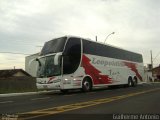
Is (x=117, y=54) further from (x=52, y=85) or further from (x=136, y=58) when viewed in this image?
(x=52, y=85)

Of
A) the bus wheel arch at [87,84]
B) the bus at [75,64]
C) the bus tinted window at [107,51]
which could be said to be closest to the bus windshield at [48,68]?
the bus at [75,64]

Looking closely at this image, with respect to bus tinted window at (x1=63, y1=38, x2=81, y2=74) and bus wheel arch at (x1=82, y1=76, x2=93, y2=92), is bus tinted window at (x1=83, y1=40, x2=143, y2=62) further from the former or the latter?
bus wheel arch at (x1=82, y1=76, x2=93, y2=92)

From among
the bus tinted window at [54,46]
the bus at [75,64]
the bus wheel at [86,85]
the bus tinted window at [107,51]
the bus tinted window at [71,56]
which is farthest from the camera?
the bus tinted window at [107,51]

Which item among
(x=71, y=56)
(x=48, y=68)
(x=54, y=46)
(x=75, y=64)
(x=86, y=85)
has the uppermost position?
(x=54, y=46)

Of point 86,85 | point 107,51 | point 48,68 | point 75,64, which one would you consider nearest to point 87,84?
point 86,85

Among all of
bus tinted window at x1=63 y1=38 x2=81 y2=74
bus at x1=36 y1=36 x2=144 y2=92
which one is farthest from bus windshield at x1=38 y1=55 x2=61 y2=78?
bus tinted window at x1=63 y1=38 x2=81 y2=74

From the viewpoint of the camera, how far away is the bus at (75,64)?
22.1 meters

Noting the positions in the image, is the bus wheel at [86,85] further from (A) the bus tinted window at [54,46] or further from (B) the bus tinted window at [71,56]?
(A) the bus tinted window at [54,46]

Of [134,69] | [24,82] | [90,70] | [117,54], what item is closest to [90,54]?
[90,70]

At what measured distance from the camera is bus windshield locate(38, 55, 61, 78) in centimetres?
2211

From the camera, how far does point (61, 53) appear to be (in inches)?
866

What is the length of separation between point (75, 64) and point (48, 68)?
6.47 ft

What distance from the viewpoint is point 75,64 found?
23.2 metres

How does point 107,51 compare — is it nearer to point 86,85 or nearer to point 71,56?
point 86,85
